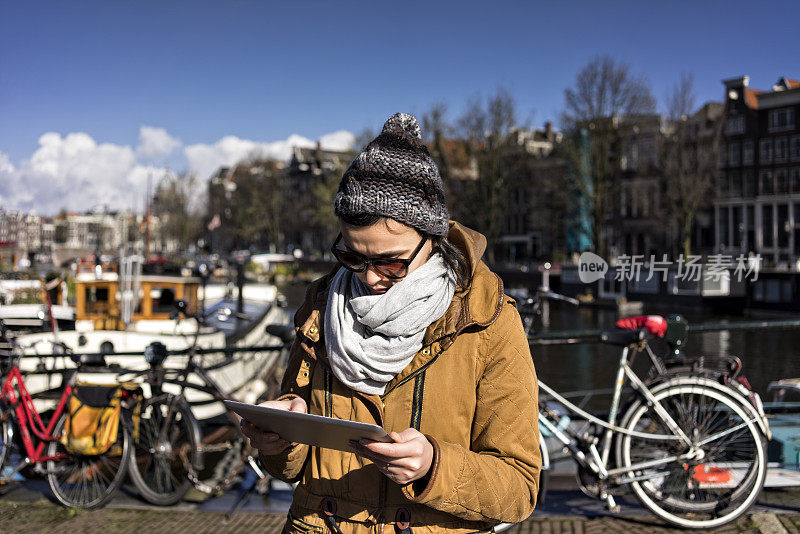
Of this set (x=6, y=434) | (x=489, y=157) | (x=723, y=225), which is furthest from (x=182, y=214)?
(x=6, y=434)

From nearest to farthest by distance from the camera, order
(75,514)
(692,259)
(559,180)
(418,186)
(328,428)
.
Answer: (328,428)
(418,186)
(75,514)
(692,259)
(559,180)

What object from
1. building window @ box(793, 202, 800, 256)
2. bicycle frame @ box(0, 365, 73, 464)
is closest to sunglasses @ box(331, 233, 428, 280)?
bicycle frame @ box(0, 365, 73, 464)

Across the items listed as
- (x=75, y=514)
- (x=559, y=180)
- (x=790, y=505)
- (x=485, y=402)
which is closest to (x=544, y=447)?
(x=790, y=505)

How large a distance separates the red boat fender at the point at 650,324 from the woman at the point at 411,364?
1.86 metres

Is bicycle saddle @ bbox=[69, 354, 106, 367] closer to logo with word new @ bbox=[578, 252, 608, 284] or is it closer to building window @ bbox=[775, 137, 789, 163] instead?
logo with word new @ bbox=[578, 252, 608, 284]

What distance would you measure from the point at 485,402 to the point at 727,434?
84.7 inches

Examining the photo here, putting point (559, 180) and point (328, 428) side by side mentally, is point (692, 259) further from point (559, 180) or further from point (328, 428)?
point (559, 180)

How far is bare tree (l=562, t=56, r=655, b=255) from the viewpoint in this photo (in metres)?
29.2

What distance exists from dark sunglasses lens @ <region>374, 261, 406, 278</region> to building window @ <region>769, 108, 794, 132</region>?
3347 cm

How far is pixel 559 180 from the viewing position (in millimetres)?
32375

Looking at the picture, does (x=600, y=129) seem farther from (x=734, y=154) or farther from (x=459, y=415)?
(x=459, y=415)

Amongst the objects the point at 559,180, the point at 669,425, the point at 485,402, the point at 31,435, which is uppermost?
the point at 559,180

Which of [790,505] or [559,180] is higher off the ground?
[559,180]

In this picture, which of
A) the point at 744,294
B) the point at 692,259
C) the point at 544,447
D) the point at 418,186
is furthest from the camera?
the point at 744,294
